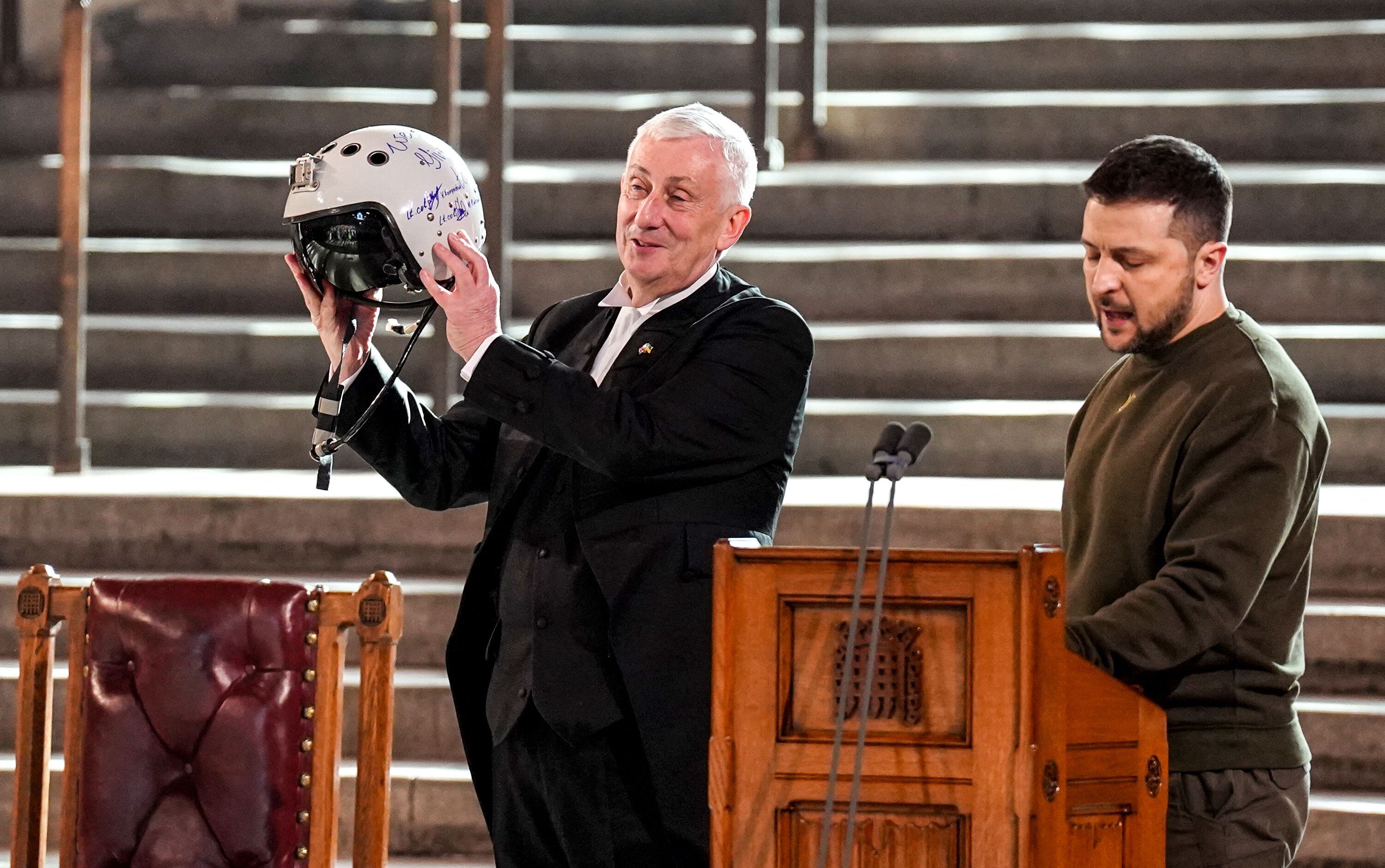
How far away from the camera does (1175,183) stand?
5.93ft

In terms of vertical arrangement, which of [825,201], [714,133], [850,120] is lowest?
[714,133]

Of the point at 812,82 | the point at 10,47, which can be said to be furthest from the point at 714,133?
Result: the point at 10,47

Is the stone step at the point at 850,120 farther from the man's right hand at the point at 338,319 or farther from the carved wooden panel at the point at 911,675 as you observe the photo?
the carved wooden panel at the point at 911,675

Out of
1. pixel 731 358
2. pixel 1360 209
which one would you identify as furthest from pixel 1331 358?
pixel 731 358

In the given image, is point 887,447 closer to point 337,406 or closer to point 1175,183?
point 1175,183

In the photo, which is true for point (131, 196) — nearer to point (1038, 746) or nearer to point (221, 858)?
point (221, 858)

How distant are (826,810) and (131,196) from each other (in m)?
4.17

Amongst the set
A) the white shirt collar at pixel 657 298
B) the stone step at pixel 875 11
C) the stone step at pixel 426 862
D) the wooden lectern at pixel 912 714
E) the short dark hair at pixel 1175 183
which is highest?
the stone step at pixel 875 11

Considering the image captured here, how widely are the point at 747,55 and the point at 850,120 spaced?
1.82ft

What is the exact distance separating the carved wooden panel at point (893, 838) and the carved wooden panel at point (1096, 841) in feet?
0.38

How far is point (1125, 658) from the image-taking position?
170 centimetres

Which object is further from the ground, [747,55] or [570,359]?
[747,55]

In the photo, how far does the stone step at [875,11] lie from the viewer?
5730mm

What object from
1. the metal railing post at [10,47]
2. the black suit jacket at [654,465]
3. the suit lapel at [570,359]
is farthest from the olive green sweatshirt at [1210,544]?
the metal railing post at [10,47]
